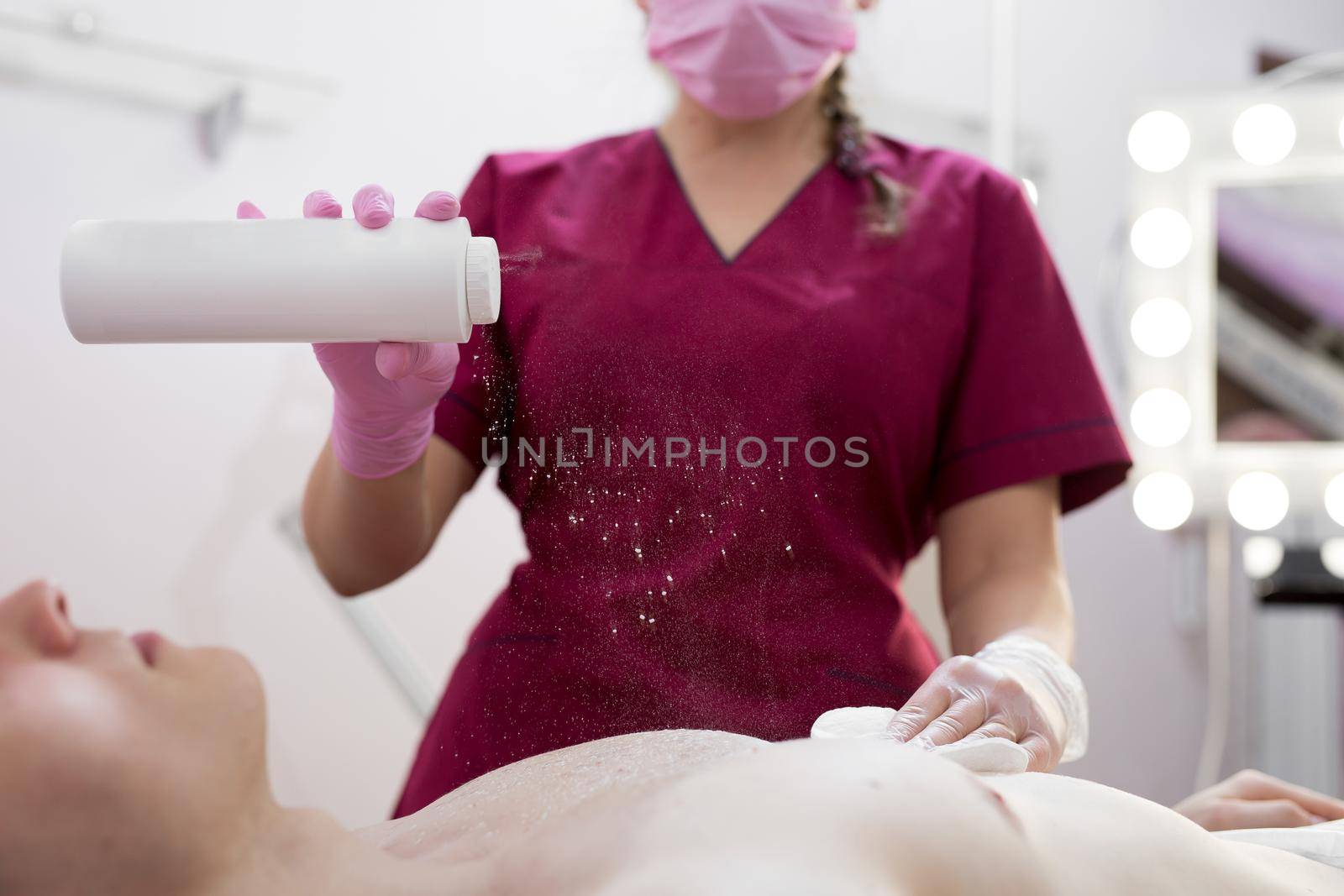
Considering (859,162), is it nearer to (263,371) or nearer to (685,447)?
(685,447)

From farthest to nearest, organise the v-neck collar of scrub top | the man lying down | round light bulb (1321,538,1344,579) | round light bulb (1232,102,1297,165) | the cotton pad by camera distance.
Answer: round light bulb (1232,102,1297,165)
round light bulb (1321,538,1344,579)
the v-neck collar of scrub top
the cotton pad
the man lying down

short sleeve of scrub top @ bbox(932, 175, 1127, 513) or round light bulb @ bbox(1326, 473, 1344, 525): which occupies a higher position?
short sleeve of scrub top @ bbox(932, 175, 1127, 513)

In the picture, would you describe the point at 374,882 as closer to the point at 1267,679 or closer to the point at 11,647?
the point at 11,647

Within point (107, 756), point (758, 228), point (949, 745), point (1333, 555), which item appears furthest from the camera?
point (1333, 555)

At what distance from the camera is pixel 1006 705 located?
0.63 meters

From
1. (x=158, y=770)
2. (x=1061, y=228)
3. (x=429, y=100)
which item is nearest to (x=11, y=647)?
(x=158, y=770)

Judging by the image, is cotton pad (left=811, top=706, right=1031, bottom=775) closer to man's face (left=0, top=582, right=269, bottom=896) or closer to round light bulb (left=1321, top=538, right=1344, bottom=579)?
man's face (left=0, top=582, right=269, bottom=896)

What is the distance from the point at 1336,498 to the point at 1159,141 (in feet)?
1.94

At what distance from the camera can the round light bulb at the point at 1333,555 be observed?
63.2 inches

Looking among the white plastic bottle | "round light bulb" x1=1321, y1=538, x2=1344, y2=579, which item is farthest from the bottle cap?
"round light bulb" x1=1321, y1=538, x2=1344, y2=579

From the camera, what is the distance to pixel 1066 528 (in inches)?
64.6

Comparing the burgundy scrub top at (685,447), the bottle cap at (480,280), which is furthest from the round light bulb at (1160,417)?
the bottle cap at (480,280)

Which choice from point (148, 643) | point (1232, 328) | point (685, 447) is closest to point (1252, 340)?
point (1232, 328)

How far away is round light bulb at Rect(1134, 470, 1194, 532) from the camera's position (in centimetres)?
177
